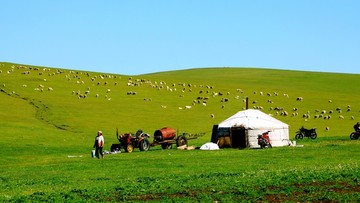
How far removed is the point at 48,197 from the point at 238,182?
22.9 feet

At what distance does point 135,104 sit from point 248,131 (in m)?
38.2

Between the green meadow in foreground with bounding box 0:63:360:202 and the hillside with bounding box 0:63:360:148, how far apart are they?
0.48 feet

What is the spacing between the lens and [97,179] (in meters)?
29.7

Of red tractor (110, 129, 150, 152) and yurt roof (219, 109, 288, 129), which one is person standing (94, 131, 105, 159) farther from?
yurt roof (219, 109, 288, 129)

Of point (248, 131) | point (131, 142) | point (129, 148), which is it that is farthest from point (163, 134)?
point (248, 131)

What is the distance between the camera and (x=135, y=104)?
92.6 meters

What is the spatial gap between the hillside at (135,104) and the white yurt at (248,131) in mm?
9555

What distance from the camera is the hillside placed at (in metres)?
76.3

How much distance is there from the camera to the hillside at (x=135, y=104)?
250 ft

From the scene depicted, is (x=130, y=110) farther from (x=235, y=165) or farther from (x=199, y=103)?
(x=235, y=165)

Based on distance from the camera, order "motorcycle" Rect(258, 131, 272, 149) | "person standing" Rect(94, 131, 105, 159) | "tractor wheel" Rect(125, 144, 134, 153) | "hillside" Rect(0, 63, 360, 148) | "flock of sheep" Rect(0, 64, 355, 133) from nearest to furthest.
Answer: "person standing" Rect(94, 131, 105, 159)
"tractor wheel" Rect(125, 144, 134, 153)
"motorcycle" Rect(258, 131, 272, 149)
"hillside" Rect(0, 63, 360, 148)
"flock of sheep" Rect(0, 64, 355, 133)

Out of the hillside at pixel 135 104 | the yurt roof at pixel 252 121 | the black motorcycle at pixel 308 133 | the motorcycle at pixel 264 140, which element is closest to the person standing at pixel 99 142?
the motorcycle at pixel 264 140

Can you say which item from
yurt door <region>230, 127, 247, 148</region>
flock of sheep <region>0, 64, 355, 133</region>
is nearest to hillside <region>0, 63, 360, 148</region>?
flock of sheep <region>0, 64, 355, 133</region>

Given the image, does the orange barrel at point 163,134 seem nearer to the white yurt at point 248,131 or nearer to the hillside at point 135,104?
the white yurt at point 248,131
